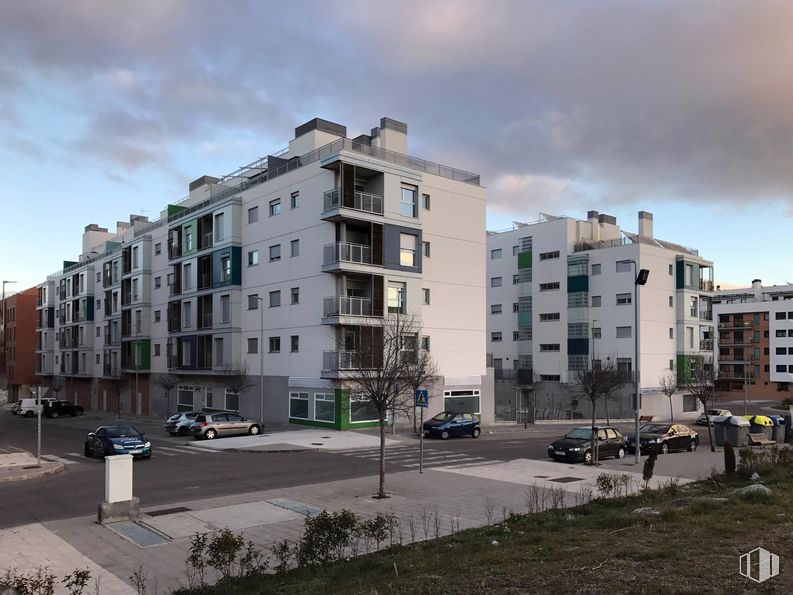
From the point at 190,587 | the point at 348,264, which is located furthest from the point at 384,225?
the point at 190,587

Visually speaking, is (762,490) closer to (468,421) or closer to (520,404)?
(468,421)

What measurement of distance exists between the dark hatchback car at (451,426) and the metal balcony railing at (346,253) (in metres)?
10.4

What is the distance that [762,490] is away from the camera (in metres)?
12.9

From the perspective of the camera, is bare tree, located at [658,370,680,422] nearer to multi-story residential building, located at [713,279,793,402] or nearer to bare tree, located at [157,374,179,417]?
multi-story residential building, located at [713,279,793,402]

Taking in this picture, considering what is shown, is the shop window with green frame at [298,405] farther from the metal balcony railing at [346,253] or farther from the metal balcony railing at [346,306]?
the metal balcony railing at [346,253]

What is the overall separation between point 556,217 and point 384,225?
34.1 meters

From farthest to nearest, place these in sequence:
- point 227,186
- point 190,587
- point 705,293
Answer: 1. point 705,293
2. point 227,186
3. point 190,587

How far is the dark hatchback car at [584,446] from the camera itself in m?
24.9

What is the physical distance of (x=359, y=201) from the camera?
127 feet

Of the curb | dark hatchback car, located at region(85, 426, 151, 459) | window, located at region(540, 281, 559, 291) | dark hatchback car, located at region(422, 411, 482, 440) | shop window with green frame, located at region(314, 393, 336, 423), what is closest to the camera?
the curb

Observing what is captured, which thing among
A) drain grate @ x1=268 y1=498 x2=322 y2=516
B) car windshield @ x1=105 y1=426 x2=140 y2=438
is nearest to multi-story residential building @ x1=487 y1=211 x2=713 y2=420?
car windshield @ x1=105 y1=426 x2=140 y2=438

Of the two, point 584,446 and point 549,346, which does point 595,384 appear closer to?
point 584,446

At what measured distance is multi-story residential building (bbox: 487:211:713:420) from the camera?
62.6 meters

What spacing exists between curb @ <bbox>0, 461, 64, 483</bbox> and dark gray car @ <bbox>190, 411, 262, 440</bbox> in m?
11.2
